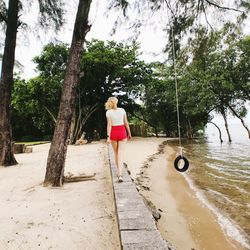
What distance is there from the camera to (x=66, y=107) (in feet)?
19.6

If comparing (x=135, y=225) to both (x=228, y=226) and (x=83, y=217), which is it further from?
(x=228, y=226)

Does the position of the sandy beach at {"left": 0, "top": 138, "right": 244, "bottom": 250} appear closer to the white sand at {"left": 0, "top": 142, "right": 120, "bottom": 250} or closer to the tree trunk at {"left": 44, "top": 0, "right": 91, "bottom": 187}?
the white sand at {"left": 0, "top": 142, "right": 120, "bottom": 250}

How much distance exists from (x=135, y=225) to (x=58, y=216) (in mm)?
1338

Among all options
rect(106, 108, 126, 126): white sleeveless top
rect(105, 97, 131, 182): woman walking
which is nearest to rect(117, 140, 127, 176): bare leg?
rect(105, 97, 131, 182): woman walking

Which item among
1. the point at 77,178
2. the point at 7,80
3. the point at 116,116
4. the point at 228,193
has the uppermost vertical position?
the point at 7,80

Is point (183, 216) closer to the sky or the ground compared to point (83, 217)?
closer to the ground

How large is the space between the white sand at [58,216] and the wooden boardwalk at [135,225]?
7.9 inches

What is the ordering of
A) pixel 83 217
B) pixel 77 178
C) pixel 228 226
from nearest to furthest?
pixel 83 217 → pixel 228 226 → pixel 77 178

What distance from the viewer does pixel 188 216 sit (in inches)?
205

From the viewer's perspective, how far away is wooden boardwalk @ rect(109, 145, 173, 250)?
2.74 meters

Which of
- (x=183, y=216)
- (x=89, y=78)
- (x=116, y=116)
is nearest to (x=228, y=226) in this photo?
(x=183, y=216)

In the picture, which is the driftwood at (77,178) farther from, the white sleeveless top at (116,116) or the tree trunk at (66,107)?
the white sleeveless top at (116,116)

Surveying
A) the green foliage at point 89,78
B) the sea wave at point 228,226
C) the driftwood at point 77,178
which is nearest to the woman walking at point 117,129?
the driftwood at point 77,178

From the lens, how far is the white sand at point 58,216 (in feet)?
10.6
